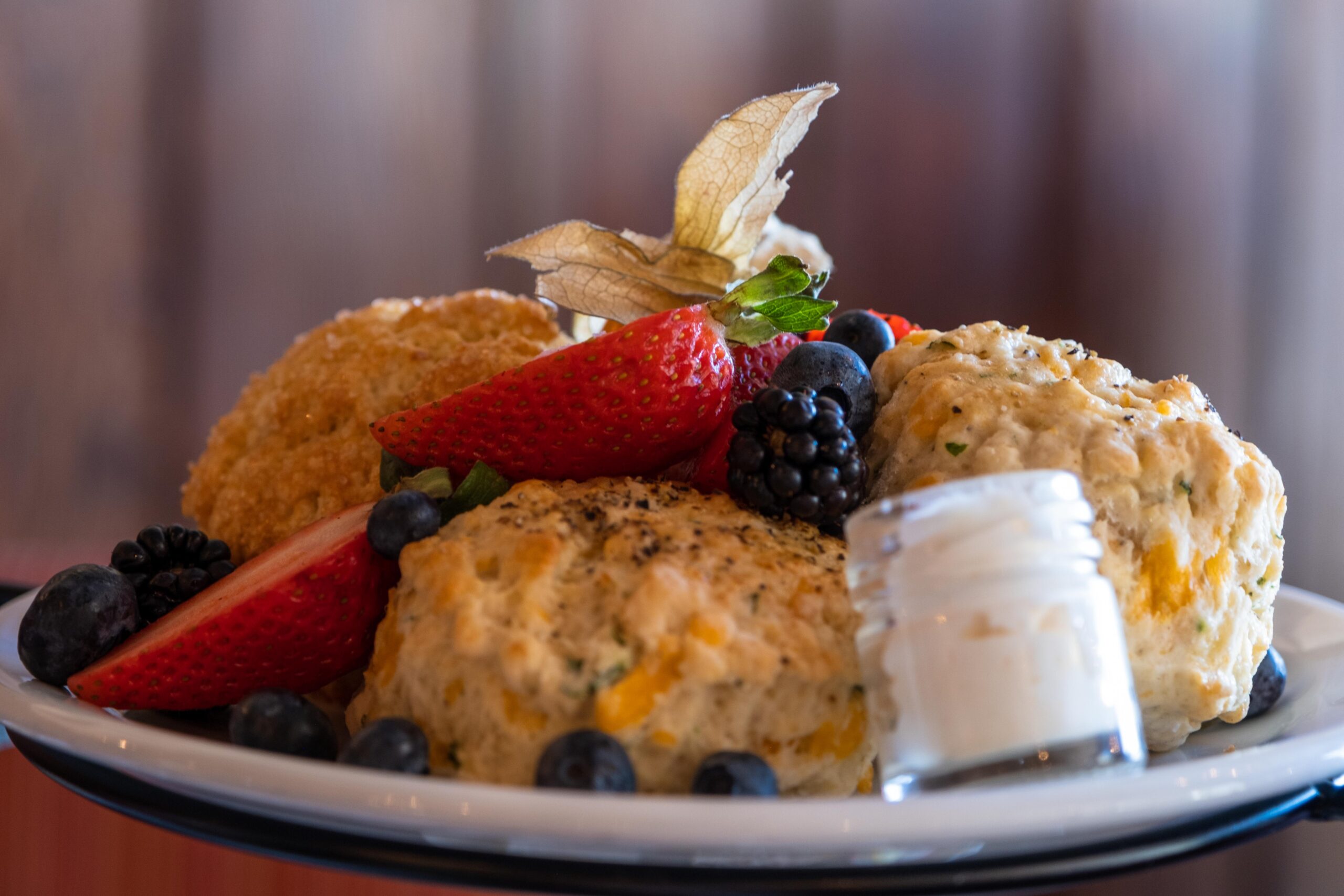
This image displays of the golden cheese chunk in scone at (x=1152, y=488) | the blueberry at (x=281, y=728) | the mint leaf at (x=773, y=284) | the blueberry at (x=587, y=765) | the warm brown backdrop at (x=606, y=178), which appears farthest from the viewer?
the warm brown backdrop at (x=606, y=178)

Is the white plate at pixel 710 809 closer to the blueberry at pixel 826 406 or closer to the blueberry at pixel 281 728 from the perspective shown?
the blueberry at pixel 281 728

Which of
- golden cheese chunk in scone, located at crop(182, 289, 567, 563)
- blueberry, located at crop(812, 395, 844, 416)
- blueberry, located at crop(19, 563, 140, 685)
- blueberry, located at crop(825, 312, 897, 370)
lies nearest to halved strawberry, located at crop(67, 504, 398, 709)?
blueberry, located at crop(19, 563, 140, 685)

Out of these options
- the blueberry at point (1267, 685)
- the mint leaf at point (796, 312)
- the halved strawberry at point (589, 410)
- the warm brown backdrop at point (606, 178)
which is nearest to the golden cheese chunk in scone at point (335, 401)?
the halved strawberry at point (589, 410)

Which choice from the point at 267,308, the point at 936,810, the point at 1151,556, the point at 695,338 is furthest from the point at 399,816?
the point at 267,308

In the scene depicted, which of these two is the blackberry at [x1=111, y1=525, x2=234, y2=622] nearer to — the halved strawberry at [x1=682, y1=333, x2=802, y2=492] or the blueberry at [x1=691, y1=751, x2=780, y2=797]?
the halved strawberry at [x1=682, y1=333, x2=802, y2=492]

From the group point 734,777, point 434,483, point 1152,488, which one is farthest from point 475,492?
point 1152,488

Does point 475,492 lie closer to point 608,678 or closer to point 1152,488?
point 608,678

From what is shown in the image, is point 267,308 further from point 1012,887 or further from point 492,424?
point 1012,887
